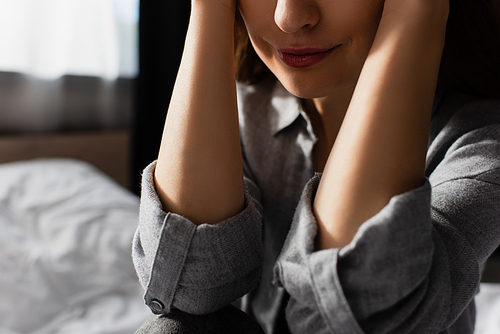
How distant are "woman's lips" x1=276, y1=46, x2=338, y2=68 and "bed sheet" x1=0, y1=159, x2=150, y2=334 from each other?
0.86 metres

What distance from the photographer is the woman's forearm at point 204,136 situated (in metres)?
0.50

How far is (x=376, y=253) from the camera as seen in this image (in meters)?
0.39

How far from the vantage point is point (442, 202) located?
499mm

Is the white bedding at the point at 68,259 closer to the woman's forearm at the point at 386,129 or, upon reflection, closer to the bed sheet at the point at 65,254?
the bed sheet at the point at 65,254

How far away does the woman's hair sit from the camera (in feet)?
1.91

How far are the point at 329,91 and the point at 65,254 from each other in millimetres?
1073

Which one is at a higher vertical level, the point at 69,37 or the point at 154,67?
the point at 69,37

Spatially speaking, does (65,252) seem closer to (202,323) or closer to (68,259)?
(68,259)

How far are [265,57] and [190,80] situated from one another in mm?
133

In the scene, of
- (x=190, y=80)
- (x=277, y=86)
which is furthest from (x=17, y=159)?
(x=190, y=80)

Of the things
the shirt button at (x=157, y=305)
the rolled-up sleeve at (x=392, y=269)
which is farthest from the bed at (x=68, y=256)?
the rolled-up sleeve at (x=392, y=269)

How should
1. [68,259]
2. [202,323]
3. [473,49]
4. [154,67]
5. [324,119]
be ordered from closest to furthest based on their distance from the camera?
[202,323]
[473,49]
[324,119]
[68,259]
[154,67]

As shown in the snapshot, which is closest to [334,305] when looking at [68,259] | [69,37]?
[68,259]

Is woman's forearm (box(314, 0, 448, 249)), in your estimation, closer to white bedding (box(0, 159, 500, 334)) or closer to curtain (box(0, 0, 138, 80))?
white bedding (box(0, 159, 500, 334))
